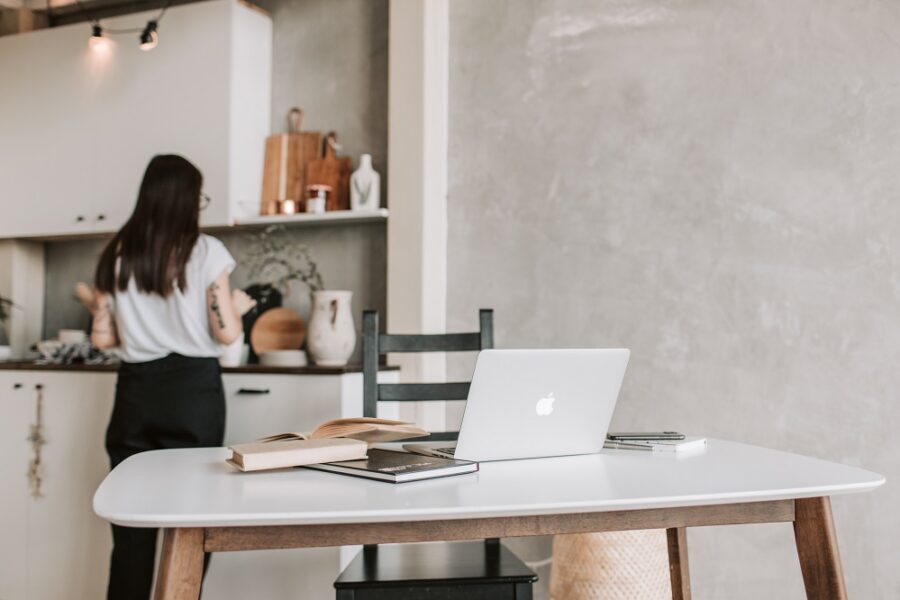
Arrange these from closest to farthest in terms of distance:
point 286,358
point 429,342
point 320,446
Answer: point 320,446
point 429,342
point 286,358

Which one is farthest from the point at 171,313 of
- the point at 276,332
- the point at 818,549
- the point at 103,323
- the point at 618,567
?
the point at 818,549

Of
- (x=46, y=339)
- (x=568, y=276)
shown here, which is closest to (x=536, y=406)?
(x=568, y=276)

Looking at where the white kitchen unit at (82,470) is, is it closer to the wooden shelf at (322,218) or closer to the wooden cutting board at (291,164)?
the wooden shelf at (322,218)

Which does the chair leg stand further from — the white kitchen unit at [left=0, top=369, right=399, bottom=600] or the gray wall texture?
the gray wall texture

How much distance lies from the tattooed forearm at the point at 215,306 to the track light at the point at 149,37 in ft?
4.38

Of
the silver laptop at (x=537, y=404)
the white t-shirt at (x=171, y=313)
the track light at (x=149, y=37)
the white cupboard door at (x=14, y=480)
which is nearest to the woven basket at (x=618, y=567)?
the silver laptop at (x=537, y=404)

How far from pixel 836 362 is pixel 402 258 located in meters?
1.58

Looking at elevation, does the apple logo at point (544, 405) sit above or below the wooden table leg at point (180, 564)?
above

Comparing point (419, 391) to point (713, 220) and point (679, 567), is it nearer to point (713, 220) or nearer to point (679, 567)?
point (679, 567)

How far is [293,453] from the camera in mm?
1462

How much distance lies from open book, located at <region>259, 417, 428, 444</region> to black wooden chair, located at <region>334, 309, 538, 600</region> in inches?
11.6

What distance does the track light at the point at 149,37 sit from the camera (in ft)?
11.2

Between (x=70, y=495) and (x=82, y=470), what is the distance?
0.12 metres

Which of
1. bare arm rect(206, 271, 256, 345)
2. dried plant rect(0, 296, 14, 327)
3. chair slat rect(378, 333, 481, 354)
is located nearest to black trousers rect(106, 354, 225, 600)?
bare arm rect(206, 271, 256, 345)
